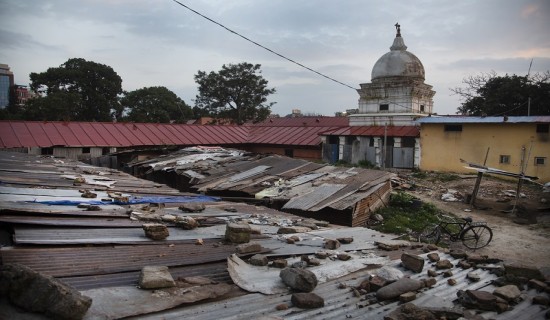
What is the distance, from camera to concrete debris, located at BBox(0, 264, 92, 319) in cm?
261

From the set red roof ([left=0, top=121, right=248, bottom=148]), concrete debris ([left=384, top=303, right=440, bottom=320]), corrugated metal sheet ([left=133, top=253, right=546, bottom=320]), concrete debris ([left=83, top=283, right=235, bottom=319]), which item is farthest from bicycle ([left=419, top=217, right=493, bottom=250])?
red roof ([left=0, top=121, right=248, bottom=148])

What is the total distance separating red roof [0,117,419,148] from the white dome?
4.45 metres

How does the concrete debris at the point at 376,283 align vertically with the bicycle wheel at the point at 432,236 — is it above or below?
above

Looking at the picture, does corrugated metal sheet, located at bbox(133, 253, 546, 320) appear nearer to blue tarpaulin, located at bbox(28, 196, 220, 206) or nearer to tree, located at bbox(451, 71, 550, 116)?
blue tarpaulin, located at bbox(28, 196, 220, 206)

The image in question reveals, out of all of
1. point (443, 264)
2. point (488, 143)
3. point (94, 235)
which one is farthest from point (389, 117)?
point (94, 235)

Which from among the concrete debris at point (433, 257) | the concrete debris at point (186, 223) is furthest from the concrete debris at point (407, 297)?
the concrete debris at point (186, 223)

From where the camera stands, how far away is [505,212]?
1585cm

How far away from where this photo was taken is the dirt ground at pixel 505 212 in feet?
37.2

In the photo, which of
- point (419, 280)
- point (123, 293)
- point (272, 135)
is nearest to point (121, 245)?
point (123, 293)

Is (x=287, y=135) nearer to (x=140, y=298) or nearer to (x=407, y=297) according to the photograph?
(x=407, y=297)

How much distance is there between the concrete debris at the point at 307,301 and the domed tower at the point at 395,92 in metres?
23.7

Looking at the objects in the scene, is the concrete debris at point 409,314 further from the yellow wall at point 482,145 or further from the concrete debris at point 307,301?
the yellow wall at point 482,145

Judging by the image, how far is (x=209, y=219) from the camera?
21.9 ft

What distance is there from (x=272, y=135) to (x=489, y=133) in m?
15.0
